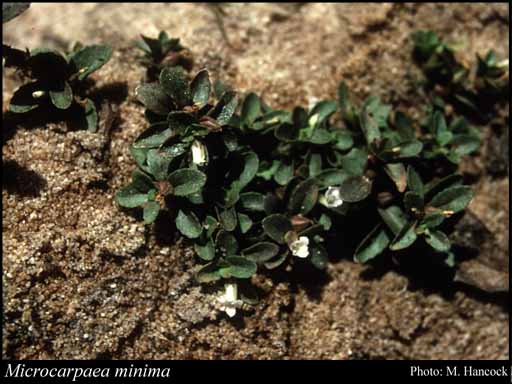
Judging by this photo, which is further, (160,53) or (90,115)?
(160,53)

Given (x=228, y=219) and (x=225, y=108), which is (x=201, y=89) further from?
(x=228, y=219)

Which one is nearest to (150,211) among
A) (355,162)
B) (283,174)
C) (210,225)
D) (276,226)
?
(210,225)

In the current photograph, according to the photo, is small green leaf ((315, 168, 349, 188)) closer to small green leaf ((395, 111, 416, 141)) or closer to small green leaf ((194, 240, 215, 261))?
small green leaf ((395, 111, 416, 141))

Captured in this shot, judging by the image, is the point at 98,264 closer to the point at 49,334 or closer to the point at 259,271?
the point at 49,334

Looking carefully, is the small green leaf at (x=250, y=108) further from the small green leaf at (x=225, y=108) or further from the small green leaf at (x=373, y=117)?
the small green leaf at (x=373, y=117)

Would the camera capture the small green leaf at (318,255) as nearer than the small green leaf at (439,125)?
Yes

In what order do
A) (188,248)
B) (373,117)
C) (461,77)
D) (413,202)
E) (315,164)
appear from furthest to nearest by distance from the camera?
(461,77) → (373,117) → (315,164) → (413,202) → (188,248)

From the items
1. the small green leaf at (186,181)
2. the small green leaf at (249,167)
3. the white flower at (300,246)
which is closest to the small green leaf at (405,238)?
the white flower at (300,246)
